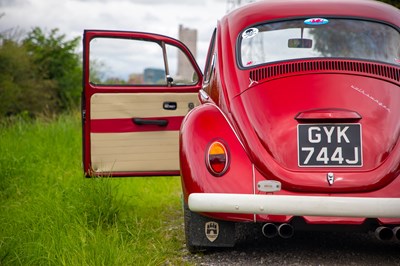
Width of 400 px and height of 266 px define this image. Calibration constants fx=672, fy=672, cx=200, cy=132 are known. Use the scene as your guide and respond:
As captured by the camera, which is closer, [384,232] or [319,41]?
[384,232]

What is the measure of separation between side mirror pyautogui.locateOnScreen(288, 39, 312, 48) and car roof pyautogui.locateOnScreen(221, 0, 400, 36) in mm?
205

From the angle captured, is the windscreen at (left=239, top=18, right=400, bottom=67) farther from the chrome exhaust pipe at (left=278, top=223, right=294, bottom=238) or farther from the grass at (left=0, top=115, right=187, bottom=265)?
the grass at (left=0, top=115, right=187, bottom=265)

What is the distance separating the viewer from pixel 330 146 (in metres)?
→ 4.30

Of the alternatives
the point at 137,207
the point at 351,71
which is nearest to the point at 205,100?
the point at 351,71

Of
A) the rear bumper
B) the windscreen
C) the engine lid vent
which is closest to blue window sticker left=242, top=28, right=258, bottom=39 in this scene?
the windscreen

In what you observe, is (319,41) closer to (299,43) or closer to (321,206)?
(299,43)

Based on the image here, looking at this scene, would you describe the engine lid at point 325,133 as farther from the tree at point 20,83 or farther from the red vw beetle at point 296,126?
the tree at point 20,83

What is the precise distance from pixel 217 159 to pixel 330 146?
736 mm

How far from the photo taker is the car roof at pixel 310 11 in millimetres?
5141

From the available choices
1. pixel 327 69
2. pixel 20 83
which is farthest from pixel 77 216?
pixel 20 83

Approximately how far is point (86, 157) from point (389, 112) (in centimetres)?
282

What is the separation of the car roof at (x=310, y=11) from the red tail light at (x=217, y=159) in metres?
1.17

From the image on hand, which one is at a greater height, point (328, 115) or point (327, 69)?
point (327, 69)

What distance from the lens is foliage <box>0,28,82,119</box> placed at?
991 inches
